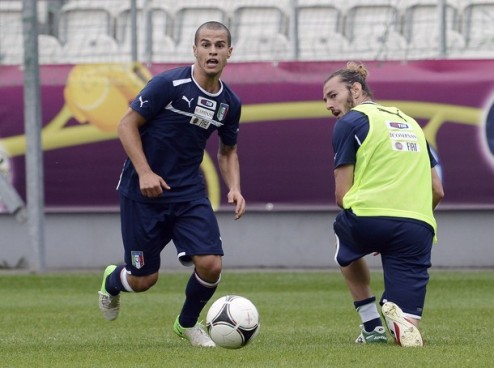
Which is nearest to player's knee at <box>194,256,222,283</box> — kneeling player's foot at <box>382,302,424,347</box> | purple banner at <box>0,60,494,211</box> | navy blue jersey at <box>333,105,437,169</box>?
navy blue jersey at <box>333,105,437,169</box>

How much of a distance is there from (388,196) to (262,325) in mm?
2511

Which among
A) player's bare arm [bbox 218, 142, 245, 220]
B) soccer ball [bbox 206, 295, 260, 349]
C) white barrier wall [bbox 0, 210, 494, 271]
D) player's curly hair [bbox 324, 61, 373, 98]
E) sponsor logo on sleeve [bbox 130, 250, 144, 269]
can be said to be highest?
player's curly hair [bbox 324, 61, 373, 98]

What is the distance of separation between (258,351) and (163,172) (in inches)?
54.7

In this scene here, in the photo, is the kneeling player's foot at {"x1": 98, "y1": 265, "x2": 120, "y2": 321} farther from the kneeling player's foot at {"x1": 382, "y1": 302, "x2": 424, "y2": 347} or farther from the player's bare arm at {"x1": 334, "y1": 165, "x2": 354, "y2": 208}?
the kneeling player's foot at {"x1": 382, "y1": 302, "x2": 424, "y2": 347}

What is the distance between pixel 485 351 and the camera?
7277 millimetres

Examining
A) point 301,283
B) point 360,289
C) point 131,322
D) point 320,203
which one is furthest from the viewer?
point 320,203

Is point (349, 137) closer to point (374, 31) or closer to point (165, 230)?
point (165, 230)

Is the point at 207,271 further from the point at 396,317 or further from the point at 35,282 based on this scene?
the point at 35,282

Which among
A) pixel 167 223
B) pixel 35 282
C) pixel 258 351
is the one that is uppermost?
pixel 167 223

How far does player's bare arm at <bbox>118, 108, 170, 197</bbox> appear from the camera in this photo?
771 cm

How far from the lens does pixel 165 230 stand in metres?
8.23

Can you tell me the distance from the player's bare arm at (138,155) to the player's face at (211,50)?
55cm

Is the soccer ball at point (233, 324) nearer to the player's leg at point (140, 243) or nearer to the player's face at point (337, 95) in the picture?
the player's leg at point (140, 243)

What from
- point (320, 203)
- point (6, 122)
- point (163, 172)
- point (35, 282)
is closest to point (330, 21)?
point (320, 203)
